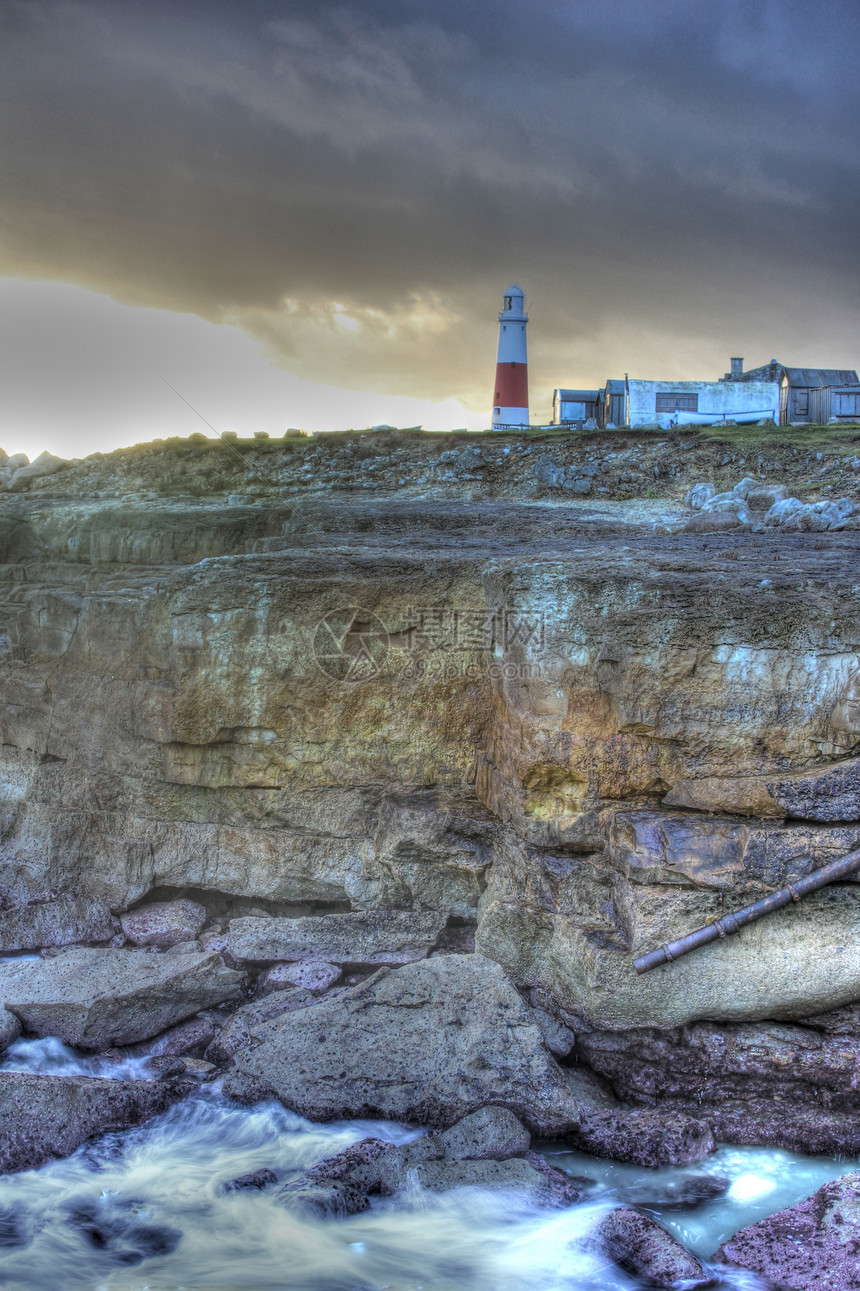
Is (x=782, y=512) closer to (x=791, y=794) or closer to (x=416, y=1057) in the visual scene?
(x=791, y=794)

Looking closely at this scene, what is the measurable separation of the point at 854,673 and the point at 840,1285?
3736mm

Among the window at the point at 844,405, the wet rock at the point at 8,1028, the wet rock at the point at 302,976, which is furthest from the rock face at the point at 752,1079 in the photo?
the window at the point at 844,405

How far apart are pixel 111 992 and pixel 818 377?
26798 mm

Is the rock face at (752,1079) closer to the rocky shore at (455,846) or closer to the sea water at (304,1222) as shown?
the rocky shore at (455,846)

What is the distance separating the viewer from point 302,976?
7.79 m

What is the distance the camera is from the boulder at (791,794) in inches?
251

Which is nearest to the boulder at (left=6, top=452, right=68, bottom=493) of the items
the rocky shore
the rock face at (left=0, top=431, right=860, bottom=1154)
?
the rock face at (left=0, top=431, right=860, bottom=1154)

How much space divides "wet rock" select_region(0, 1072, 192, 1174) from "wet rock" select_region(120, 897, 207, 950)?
7.45 ft

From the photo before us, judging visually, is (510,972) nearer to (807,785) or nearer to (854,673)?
(807,785)

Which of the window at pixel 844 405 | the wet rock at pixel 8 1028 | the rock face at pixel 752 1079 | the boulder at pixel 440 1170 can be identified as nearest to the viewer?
the boulder at pixel 440 1170

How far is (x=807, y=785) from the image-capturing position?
6398 mm

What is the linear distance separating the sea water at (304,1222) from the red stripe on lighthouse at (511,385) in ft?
81.0

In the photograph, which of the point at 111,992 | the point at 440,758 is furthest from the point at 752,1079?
the point at 111,992

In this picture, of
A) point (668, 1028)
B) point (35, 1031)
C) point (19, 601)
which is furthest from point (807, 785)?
point (19, 601)
